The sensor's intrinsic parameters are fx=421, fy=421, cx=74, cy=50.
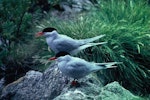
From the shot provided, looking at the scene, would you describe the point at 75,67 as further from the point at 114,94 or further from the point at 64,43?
the point at 64,43

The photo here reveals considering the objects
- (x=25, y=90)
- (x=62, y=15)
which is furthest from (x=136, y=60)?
(x=62, y=15)

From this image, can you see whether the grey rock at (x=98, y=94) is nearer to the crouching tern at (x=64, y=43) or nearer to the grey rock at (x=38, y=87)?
the grey rock at (x=38, y=87)

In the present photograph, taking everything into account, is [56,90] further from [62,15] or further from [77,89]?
[62,15]

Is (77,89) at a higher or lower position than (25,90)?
Result: higher

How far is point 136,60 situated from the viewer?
7.58m

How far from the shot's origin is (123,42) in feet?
24.8

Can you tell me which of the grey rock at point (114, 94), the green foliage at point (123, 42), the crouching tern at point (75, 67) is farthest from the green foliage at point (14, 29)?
the grey rock at point (114, 94)

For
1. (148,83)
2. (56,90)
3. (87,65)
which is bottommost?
(148,83)

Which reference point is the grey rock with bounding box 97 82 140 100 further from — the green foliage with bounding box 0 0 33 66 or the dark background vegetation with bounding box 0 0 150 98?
the green foliage with bounding box 0 0 33 66

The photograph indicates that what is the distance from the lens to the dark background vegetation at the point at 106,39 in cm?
745

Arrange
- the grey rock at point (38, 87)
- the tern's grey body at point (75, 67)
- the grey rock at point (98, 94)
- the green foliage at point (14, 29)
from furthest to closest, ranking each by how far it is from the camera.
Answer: the green foliage at point (14, 29), the grey rock at point (38, 87), the tern's grey body at point (75, 67), the grey rock at point (98, 94)

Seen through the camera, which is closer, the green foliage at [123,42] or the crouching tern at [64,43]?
the crouching tern at [64,43]

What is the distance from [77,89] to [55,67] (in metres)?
1.28

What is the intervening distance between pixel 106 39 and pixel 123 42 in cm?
31
